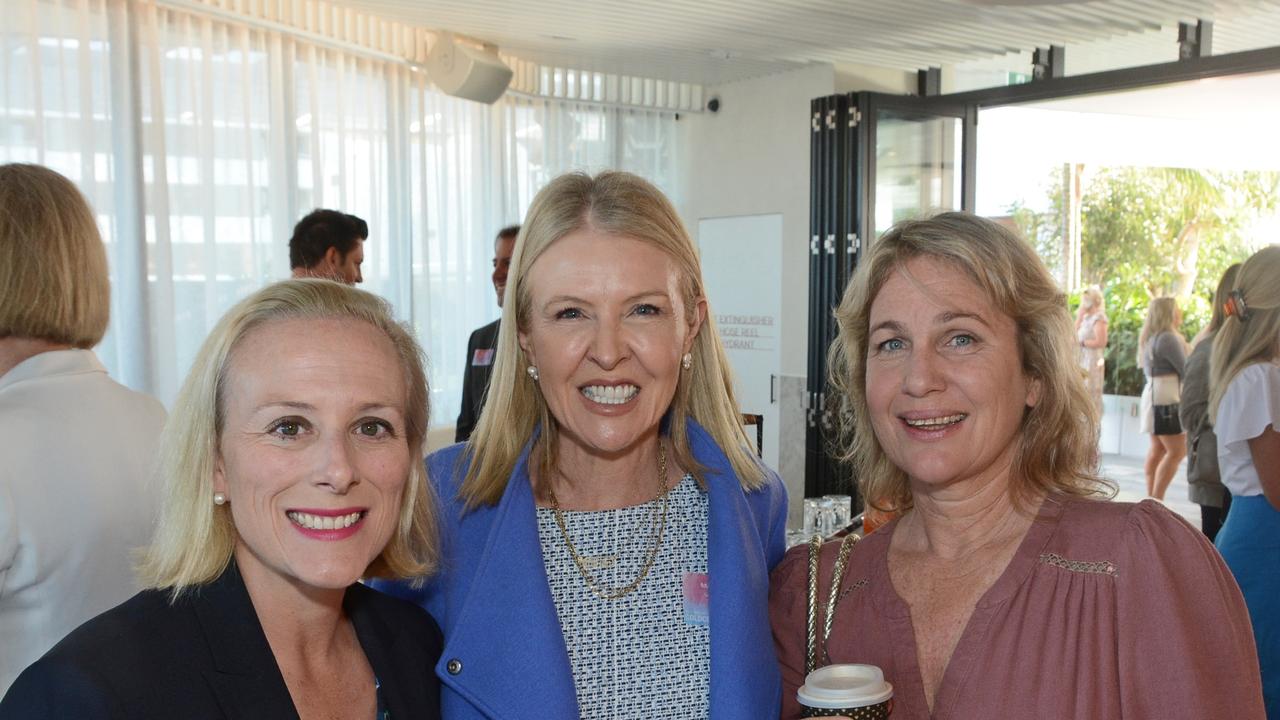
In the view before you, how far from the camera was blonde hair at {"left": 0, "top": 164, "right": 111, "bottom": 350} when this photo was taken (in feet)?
7.30

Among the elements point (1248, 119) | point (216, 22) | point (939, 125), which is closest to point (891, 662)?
point (216, 22)

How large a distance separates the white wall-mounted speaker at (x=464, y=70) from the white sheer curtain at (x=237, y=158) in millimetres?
435

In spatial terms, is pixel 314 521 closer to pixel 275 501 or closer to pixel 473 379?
pixel 275 501

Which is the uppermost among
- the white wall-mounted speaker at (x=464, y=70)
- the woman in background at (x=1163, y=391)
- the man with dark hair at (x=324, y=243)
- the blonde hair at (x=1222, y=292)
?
the white wall-mounted speaker at (x=464, y=70)

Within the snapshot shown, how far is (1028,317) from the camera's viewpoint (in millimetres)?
1850

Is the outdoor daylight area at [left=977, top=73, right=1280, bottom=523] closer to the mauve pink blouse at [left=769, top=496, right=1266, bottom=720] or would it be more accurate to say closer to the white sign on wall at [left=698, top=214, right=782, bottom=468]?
the white sign on wall at [left=698, top=214, right=782, bottom=468]

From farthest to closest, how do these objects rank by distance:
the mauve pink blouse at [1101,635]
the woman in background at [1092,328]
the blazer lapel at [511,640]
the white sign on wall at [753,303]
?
the woman in background at [1092,328] < the white sign on wall at [753,303] < the blazer lapel at [511,640] < the mauve pink blouse at [1101,635]

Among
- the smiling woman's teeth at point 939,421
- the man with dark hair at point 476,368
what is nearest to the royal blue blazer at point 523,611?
the smiling woman's teeth at point 939,421

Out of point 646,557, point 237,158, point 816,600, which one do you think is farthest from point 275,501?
point 237,158

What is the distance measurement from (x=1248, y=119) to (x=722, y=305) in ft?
14.8

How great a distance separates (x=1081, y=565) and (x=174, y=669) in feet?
4.29

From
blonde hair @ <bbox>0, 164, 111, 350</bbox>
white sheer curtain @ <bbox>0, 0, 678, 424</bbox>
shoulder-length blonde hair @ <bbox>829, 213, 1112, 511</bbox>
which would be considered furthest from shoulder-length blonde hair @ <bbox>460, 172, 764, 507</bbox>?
white sheer curtain @ <bbox>0, 0, 678, 424</bbox>

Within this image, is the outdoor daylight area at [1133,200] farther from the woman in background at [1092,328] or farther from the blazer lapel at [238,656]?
the blazer lapel at [238,656]

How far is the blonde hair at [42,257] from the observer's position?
87.6 inches
